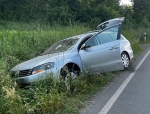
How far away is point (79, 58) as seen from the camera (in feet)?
23.4

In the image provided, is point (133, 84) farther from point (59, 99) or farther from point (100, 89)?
point (59, 99)

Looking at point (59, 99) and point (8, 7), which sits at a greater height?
point (8, 7)

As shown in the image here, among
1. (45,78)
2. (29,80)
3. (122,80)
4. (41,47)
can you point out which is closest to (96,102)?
(45,78)

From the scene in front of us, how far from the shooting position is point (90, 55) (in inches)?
291

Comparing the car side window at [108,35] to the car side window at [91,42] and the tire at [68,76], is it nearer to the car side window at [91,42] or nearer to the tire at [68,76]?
the car side window at [91,42]

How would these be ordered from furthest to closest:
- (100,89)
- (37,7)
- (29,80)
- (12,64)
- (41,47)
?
(37,7)
(41,47)
(12,64)
(100,89)
(29,80)

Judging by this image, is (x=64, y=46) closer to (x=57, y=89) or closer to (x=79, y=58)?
(x=79, y=58)

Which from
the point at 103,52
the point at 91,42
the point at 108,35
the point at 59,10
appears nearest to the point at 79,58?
the point at 91,42

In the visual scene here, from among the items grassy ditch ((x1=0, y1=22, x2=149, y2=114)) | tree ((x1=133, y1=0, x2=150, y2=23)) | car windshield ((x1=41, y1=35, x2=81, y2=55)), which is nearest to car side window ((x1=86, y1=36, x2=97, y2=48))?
car windshield ((x1=41, y1=35, x2=81, y2=55))

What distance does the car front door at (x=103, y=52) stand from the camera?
733 centimetres

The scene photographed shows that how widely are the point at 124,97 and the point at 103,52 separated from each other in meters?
2.20

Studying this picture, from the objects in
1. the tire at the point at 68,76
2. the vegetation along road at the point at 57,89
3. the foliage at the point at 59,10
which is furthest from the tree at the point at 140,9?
the tire at the point at 68,76

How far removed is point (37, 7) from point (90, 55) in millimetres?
31141

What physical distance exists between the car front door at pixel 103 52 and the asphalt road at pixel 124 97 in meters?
0.57
